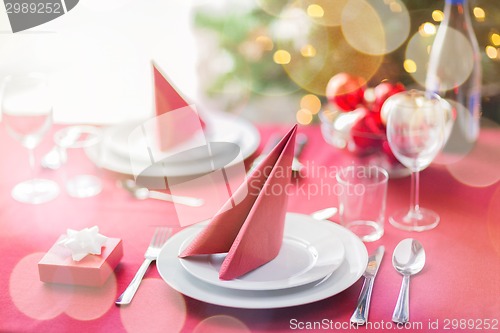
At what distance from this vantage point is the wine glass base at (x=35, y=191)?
126 centimetres

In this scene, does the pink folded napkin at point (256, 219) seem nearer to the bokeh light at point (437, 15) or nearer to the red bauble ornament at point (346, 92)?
the red bauble ornament at point (346, 92)

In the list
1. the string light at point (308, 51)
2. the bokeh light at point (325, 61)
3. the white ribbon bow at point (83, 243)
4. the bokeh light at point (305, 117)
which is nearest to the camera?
the white ribbon bow at point (83, 243)

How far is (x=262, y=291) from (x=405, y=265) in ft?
0.75

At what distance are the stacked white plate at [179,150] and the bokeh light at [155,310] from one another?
0.38 m

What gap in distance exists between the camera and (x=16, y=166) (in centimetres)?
142

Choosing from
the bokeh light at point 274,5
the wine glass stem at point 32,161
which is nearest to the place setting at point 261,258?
the wine glass stem at point 32,161

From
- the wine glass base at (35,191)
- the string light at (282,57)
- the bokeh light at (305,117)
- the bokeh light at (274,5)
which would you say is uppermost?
the wine glass base at (35,191)

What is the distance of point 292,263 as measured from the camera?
980mm

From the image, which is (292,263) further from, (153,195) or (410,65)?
(410,65)

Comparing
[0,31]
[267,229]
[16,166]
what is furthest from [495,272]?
[0,31]

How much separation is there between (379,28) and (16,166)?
3.82ft

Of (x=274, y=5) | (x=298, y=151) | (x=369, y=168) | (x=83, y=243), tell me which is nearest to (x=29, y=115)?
(x=83, y=243)

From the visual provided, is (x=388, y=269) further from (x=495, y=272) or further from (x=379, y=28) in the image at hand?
(x=379, y=28)

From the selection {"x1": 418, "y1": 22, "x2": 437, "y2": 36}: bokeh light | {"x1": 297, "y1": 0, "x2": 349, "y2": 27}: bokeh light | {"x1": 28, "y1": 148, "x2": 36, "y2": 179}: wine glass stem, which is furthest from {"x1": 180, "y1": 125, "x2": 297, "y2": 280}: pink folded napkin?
{"x1": 297, "y1": 0, "x2": 349, "y2": 27}: bokeh light
